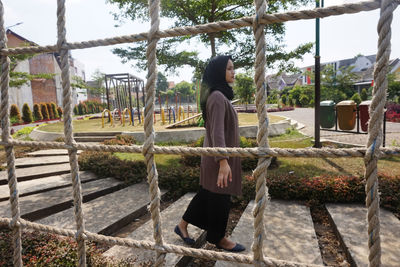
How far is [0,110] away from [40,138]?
29.5 feet

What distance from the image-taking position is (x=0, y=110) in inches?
58.4

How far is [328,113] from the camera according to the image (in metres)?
7.45

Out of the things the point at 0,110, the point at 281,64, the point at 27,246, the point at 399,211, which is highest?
the point at 281,64

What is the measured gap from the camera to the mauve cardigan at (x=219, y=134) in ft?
6.67

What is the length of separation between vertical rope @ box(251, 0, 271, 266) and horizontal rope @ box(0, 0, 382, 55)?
0.14 feet

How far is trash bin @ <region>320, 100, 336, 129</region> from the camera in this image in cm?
734

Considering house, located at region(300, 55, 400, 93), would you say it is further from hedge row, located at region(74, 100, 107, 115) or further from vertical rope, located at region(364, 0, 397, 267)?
vertical rope, located at region(364, 0, 397, 267)

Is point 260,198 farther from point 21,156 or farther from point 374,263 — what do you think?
point 21,156

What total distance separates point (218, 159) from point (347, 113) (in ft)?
19.7

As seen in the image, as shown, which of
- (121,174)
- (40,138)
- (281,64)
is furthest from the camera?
(40,138)

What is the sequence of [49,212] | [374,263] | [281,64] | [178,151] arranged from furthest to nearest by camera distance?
[281,64]
[49,212]
[178,151]
[374,263]

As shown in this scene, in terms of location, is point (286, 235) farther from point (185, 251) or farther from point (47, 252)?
point (47, 252)

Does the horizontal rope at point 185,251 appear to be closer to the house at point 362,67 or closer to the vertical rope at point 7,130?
the vertical rope at point 7,130

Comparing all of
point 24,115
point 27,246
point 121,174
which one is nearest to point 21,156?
point 121,174
